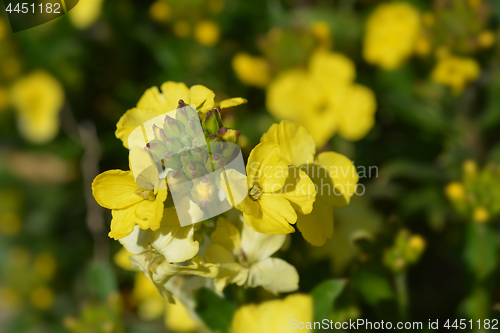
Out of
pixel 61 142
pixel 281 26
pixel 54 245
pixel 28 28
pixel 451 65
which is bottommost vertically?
pixel 54 245

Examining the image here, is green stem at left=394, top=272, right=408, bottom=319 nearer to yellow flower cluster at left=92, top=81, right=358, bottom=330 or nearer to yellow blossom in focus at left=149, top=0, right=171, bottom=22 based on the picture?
yellow flower cluster at left=92, top=81, right=358, bottom=330

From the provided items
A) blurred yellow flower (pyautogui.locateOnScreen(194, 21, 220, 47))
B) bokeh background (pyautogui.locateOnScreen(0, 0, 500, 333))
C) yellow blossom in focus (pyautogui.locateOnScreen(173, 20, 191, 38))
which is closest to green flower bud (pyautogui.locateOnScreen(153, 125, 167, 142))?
bokeh background (pyautogui.locateOnScreen(0, 0, 500, 333))

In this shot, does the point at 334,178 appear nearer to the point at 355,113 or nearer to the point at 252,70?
the point at 355,113

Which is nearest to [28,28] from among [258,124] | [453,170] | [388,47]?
[258,124]

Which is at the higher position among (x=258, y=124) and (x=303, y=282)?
(x=258, y=124)

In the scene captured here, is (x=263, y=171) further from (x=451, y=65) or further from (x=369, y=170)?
(x=451, y=65)

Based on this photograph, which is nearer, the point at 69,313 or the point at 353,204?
the point at 353,204

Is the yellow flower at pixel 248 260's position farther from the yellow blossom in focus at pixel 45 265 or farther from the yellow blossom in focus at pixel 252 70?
the yellow blossom in focus at pixel 45 265
